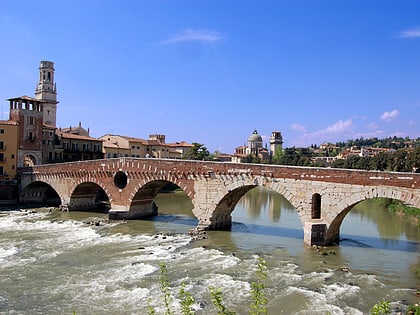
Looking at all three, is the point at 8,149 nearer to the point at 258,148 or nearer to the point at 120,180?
the point at 120,180

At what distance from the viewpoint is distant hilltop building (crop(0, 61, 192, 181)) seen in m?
39.1

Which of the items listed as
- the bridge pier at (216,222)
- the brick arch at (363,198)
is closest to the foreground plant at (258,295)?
the brick arch at (363,198)

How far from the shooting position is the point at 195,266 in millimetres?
18016

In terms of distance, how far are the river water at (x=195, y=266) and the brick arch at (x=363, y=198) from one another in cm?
93

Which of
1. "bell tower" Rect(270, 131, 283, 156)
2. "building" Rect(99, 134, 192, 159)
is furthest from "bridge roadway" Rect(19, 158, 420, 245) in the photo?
"bell tower" Rect(270, 131, 283, 156)

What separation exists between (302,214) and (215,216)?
5.87m

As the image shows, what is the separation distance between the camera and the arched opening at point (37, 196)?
38.9 meters

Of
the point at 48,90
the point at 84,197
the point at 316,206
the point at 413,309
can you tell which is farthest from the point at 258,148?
the point at 413,309

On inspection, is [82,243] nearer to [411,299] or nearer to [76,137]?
[411,299]

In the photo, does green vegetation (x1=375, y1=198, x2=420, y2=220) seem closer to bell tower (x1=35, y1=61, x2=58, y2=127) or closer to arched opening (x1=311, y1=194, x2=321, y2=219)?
arched opening (x1=311, y1=194, x2=321, y2=219)

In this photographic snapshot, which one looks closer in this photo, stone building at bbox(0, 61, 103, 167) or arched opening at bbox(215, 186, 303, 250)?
arched opening at bbox(215, 186, 303, 250)

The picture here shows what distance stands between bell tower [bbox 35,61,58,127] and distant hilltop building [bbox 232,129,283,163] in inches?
2083

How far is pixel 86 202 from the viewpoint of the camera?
35562 millimetres

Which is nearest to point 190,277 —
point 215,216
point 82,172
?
point 215,216
